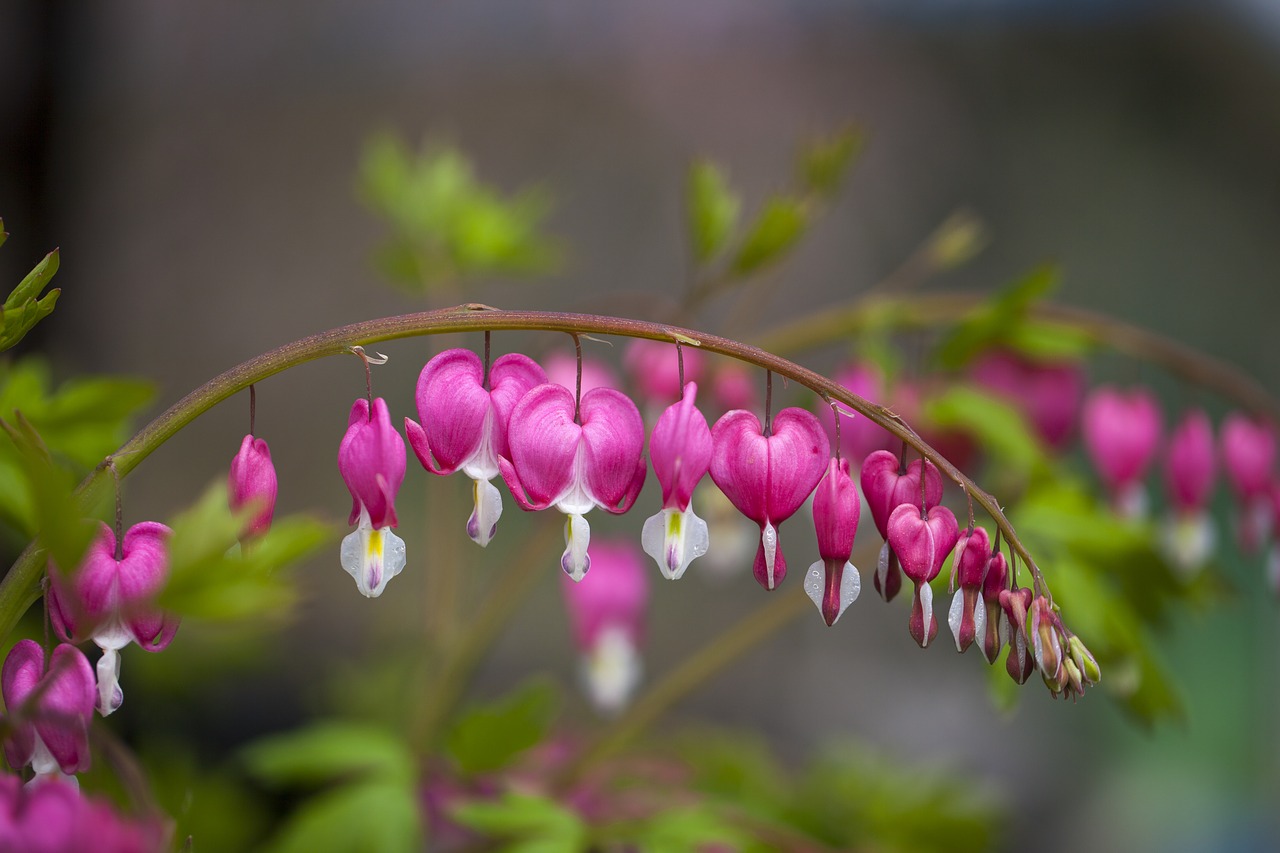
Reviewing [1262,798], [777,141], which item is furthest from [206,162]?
[1262,798]

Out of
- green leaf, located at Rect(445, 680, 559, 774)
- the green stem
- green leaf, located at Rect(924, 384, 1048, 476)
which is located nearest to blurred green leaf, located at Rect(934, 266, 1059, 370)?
green leaf, located at Rect(924, 384, 1048, 476)

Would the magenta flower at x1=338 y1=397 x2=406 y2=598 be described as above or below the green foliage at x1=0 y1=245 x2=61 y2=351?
below

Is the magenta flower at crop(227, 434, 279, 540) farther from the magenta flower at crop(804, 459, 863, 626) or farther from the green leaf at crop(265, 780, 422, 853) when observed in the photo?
the green leaf at crop(265, 780, 422, 853)

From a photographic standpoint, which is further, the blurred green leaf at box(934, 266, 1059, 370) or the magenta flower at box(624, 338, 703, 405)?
the magenta flower at box(624, 338, 703, 405)

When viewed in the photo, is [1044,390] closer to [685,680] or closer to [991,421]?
[991,421]

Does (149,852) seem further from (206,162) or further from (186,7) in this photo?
(186,7)

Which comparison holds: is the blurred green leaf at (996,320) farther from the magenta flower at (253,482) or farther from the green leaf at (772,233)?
the magenta flower at (253,482)
